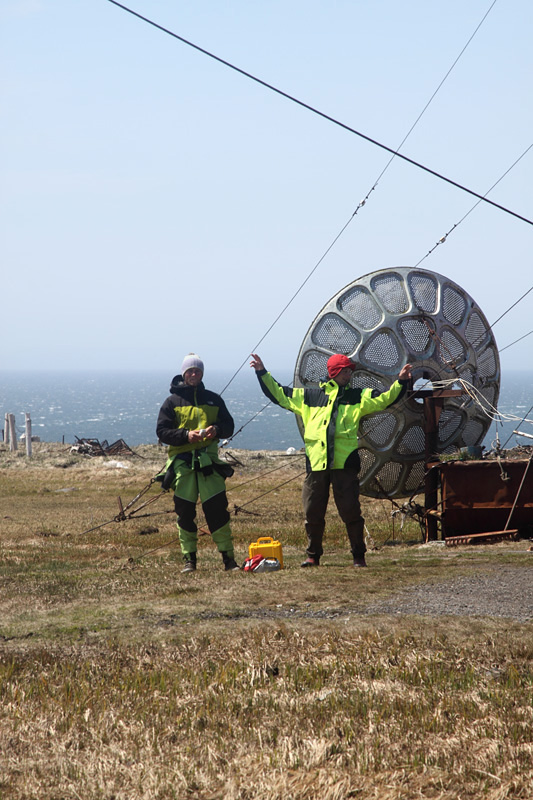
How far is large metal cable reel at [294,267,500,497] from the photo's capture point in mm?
12750

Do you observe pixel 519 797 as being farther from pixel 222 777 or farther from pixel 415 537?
pixel 415 537

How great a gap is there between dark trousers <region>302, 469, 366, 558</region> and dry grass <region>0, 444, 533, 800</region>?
0.53 meters

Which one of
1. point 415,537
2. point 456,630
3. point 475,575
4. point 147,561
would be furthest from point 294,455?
point 456,630

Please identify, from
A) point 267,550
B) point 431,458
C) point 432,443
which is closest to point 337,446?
point 267,550

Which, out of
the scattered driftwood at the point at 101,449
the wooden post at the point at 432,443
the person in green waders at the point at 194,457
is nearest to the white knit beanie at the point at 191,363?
the person in green waders at the point at 194,457

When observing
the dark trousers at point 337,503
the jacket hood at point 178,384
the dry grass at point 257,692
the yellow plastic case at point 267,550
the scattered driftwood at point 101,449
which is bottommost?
the scattered driftwood at point 101,449

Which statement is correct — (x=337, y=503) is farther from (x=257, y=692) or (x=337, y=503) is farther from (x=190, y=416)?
(x=257, y=692)

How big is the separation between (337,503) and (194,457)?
1732mm

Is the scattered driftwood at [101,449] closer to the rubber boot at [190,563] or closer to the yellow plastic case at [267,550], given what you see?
the rubber boot at [190,563]

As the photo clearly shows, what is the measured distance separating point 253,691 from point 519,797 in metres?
1.75

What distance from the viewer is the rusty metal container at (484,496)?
12.0m

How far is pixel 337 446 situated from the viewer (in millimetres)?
9359

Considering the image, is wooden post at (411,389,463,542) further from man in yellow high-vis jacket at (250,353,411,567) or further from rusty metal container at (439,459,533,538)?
man in yellow high-vis jacket at (250,353,411,567)

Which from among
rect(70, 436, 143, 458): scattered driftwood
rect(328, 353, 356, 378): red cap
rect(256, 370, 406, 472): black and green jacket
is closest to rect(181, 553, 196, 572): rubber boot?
rect(256, 370, 406, 472): black and green jacket
